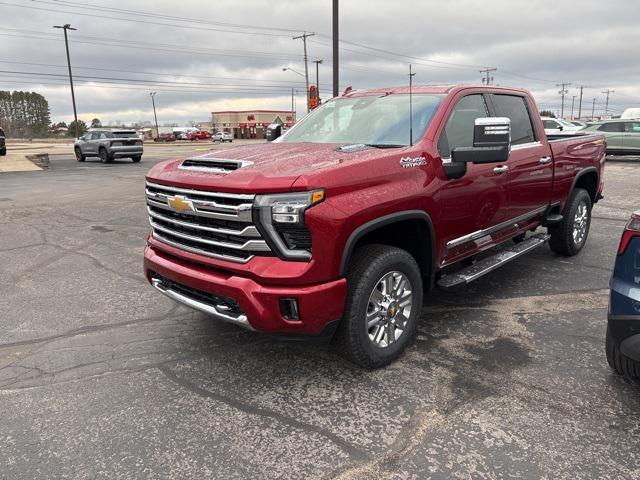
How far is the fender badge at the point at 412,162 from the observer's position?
3.43 metres

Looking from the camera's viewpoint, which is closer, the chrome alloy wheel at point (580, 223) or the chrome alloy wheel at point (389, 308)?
the chrome alloy wheel at point (389, 308)

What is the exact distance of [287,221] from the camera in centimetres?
286

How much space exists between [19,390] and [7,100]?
5229 inches

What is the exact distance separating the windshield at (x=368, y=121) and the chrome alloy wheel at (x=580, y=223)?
3023mm

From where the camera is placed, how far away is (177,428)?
2846 mm

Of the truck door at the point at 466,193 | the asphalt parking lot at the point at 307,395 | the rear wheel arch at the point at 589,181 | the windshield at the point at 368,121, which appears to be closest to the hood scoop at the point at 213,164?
the windshield at the point at 368,121

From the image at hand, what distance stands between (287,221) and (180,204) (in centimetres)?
86

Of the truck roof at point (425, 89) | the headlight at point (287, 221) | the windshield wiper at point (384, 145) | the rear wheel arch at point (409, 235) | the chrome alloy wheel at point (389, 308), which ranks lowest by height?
the chrome alloy wheel at point (389, 308)

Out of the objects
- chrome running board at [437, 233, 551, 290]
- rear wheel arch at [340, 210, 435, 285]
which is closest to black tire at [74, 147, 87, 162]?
chrome running board at [437, 233, 551, 290]

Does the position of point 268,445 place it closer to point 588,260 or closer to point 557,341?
point 557,341

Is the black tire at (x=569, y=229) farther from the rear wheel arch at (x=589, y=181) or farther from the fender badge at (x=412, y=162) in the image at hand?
the fender badge at (x=412, y=162)

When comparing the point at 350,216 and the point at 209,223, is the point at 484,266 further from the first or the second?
the point at 209,223

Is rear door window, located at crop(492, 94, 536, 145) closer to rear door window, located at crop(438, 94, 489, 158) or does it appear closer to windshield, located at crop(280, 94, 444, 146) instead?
rear door window, located at crop(438, 94, 489, 158)

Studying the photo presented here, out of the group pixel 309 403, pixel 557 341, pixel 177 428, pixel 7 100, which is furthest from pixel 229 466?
pixel 7 100
